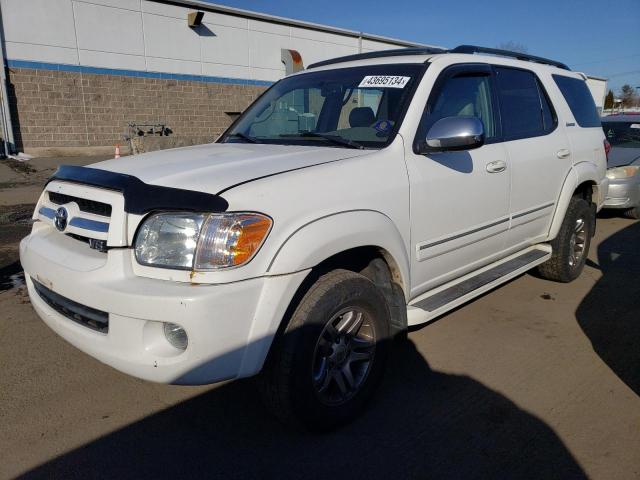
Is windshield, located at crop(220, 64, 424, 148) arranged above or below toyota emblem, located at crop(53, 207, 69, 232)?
above

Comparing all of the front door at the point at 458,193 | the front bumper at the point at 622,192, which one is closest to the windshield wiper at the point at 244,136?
the front door at the point at 458,193

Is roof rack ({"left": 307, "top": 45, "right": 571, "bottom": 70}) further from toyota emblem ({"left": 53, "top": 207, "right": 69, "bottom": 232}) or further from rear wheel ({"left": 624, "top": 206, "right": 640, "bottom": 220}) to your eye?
Answer: rear wheel ({"left": 624, "top": 206, "right": 640, "bottom": 220})

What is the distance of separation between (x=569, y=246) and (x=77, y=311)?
4354 millimetres

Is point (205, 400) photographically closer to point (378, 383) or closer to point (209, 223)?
point (378, 383)

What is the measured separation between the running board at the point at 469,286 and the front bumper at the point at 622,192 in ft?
13.6

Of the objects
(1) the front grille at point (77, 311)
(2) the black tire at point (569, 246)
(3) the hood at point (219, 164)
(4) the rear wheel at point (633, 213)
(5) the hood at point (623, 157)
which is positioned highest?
(3) the hood at point (219, 164)

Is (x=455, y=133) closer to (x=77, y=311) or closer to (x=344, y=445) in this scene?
(x=344, y=445)

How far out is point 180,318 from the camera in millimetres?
2051

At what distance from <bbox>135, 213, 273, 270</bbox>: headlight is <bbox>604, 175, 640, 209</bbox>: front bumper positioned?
24.0ft

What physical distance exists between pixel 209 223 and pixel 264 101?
7.22 ft

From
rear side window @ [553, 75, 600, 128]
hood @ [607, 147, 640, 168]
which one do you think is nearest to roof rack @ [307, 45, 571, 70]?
rear side window @ [553, 75, 600, 128]

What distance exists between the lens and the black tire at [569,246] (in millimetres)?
4734

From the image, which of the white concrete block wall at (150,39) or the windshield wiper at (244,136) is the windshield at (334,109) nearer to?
the windshield wiper at (244,136)

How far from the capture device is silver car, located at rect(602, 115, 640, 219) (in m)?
7.74
